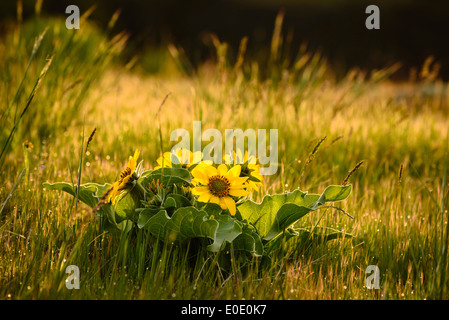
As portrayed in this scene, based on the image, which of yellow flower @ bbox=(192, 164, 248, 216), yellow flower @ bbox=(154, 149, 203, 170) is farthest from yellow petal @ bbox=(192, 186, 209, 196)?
yellow flower @ bbox=(154, 149, 203, 170)

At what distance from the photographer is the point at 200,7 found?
37.0ft

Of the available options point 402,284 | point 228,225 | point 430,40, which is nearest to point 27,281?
point 228,225

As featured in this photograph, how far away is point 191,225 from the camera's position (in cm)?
139

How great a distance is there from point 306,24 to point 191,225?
1040 centimetres

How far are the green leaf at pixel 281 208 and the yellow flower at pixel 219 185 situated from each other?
139 millimetres

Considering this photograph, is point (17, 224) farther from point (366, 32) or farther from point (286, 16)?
point (286, 16)

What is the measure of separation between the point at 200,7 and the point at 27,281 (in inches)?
420

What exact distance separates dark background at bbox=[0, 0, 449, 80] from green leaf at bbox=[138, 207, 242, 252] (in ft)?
27.6

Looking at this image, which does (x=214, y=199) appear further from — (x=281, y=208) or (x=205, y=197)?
(x=281, y=208)

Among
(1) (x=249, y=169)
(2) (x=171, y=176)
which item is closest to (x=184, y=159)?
(2) (x=171, y=176)

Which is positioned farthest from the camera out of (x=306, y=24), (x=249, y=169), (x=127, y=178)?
(x=306, y=24)

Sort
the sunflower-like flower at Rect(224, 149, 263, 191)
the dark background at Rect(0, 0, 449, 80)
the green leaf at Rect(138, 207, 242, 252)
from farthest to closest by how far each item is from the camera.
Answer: the dark background at Rect(0, 0, 449, 80), the sunflower-like flower at Rect(224, 149, 263, 191), the green leaf at Rect(138, 207, 242, 252)

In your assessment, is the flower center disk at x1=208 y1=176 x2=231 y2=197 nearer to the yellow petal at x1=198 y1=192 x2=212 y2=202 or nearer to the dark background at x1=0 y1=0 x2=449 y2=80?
the yellow petal at x1=198 y1=192 x2=212 y2=202

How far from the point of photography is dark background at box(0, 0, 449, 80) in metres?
10.0
